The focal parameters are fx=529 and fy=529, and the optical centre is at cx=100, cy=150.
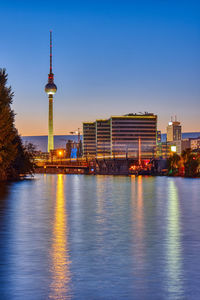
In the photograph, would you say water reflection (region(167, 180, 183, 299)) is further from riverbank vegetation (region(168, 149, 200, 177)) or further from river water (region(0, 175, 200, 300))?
riverbank vegetation (region(168, 149, 200, 177))

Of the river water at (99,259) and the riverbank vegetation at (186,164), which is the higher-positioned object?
the riverbank vegetation at (186,164)

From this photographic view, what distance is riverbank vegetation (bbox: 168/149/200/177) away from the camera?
151350mm

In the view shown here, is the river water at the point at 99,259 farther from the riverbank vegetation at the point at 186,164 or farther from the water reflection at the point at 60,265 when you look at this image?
the riverbank vegetation at the point at 186,164

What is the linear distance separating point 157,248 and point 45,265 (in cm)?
584

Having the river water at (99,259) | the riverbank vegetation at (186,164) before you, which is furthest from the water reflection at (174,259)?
the riverbank vegetation at (186,164)

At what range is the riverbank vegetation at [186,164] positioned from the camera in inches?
5959

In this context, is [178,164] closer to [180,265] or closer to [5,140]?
[5,140]

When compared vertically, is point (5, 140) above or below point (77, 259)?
above

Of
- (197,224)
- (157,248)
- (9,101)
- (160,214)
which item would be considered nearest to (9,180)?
(9,101)

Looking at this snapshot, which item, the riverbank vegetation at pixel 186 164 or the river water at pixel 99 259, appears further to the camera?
the riverbank vegetation at pixel 186 164

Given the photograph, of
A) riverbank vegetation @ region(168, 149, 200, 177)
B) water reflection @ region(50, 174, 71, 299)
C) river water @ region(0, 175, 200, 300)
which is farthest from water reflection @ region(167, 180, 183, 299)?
riverbank vegetation @ region(168, 149, 200, 177)

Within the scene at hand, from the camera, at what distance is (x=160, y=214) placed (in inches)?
1537

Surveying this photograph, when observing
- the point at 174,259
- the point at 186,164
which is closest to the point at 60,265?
the point at 174,259

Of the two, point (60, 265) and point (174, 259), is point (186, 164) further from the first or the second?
point (60, 265)
